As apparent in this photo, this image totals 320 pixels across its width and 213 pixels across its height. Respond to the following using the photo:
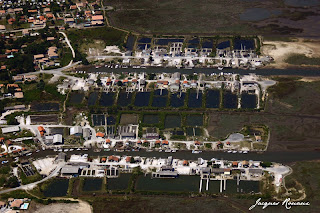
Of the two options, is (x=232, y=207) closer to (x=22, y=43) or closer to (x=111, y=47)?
(x=111, y=47)

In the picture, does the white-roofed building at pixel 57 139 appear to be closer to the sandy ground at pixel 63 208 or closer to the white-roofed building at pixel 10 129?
the white-roofed building at pixel 10 129

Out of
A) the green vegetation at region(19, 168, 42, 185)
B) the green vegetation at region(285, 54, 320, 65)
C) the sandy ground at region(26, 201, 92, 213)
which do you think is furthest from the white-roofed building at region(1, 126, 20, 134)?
the green vegetation at region(285, 54, 320, 65)

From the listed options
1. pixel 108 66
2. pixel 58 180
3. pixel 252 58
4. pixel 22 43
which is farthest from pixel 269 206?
pixel 22 43

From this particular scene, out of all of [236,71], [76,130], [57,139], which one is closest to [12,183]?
[57,139]

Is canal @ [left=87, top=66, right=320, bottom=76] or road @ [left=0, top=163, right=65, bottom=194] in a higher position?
canal @ [left=87, top=66, right=320, bottom=76]

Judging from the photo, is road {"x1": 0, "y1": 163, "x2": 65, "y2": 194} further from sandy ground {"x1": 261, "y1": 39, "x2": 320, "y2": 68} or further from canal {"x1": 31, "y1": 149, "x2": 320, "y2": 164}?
sandy ground {"x1": 261, "y1": 39, "x2": 320, "y2": 68}

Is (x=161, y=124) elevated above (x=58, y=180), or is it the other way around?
(x=161, y=124)
